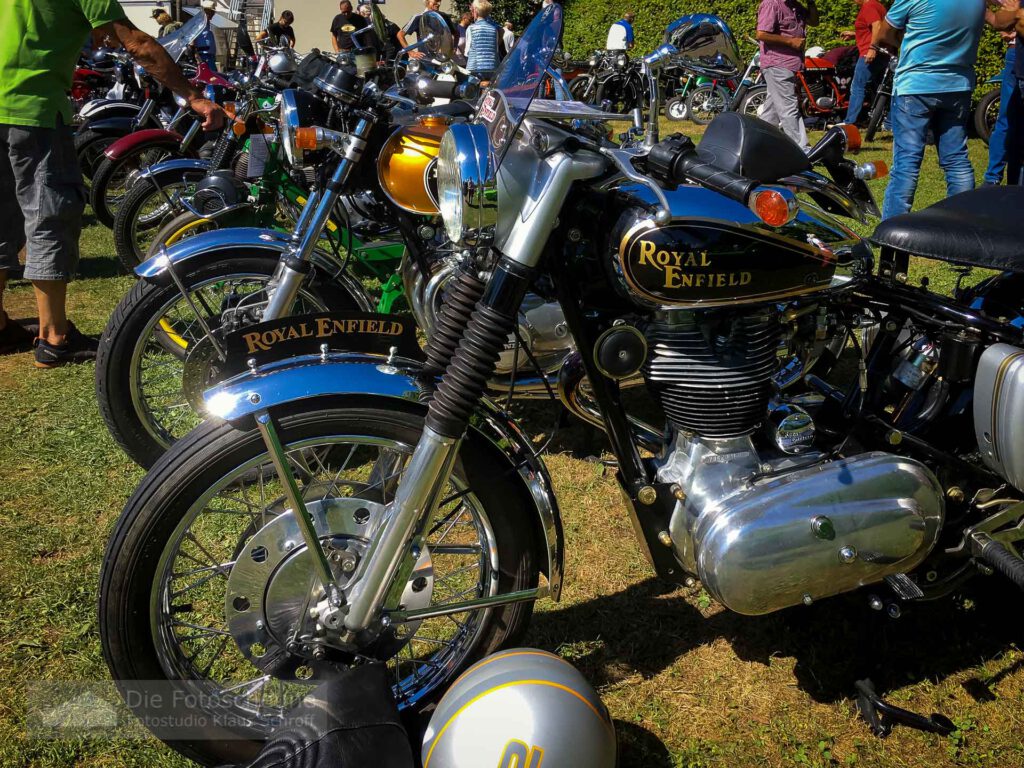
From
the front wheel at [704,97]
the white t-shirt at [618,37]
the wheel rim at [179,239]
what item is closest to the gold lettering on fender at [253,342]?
the wheel rim at [179,239]

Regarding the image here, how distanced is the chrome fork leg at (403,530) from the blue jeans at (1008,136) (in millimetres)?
6404

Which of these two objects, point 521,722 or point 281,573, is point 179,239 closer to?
point 281,573

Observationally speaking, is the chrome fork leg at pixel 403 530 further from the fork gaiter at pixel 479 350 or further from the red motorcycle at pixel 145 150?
the red motorcycle at pixel 145 150

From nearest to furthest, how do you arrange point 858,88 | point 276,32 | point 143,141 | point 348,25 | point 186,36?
1. point 348,25
2. point 186,36
3. point 143,141
4. point 276,32
5. point 858,88

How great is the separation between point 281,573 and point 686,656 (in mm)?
1204

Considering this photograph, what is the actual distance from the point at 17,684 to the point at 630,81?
1088cm

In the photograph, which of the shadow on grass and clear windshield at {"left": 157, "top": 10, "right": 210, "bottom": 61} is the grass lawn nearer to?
the shadow on grass

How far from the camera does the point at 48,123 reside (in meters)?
3.93

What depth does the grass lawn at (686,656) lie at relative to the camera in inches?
80.7

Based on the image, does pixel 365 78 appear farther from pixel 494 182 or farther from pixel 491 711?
pixel 491 711

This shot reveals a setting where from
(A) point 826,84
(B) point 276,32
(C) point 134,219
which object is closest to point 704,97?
(A) point 826,84

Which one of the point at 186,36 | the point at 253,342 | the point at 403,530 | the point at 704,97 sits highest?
the point at 253,342

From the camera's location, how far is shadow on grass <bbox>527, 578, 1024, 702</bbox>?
7.45ft

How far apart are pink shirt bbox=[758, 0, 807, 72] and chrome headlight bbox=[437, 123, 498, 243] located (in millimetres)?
6963
